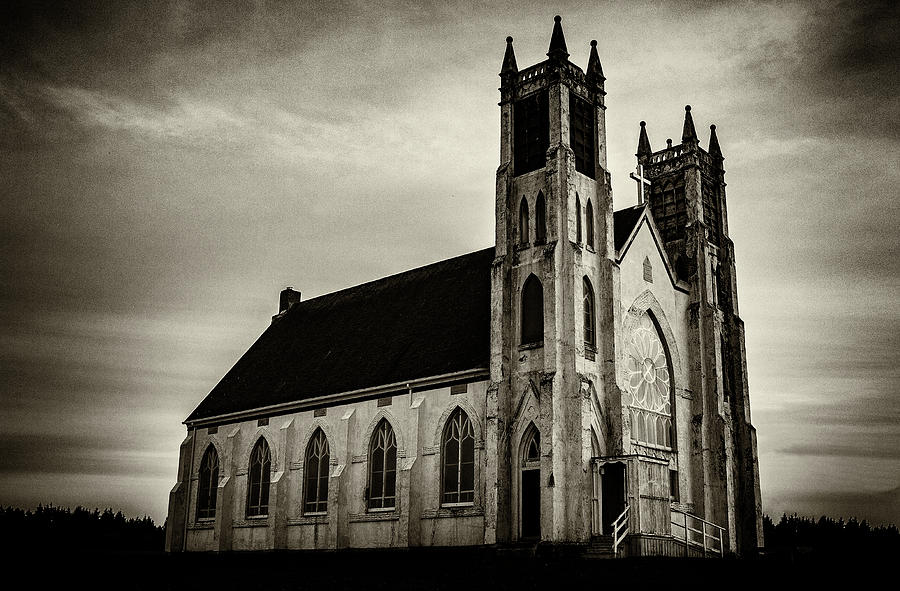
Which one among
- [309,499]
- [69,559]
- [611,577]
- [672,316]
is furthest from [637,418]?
[69,559]

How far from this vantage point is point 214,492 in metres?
43.9

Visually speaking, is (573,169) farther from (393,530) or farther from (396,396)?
(393,530)

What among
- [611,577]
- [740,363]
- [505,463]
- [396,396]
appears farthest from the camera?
[740,363]

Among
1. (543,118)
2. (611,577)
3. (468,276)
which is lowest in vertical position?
(611,577)

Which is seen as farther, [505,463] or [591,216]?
[591,216]

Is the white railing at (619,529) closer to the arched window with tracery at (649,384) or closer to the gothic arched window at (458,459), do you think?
the arched window with tracery at (649,384)

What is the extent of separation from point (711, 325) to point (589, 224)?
25.1 feet

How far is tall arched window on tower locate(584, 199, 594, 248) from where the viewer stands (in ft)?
106

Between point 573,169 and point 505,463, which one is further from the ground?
point 573,169

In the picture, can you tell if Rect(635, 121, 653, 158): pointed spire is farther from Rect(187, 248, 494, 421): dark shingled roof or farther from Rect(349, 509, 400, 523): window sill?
Rect(349, 509, 400, 523): window sill

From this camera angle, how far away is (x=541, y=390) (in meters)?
29.9

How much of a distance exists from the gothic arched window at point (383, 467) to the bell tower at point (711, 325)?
445 inches

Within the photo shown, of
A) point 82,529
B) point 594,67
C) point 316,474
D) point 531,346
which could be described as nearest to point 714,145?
point 594,67

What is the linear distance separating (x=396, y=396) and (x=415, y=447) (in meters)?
2.60
